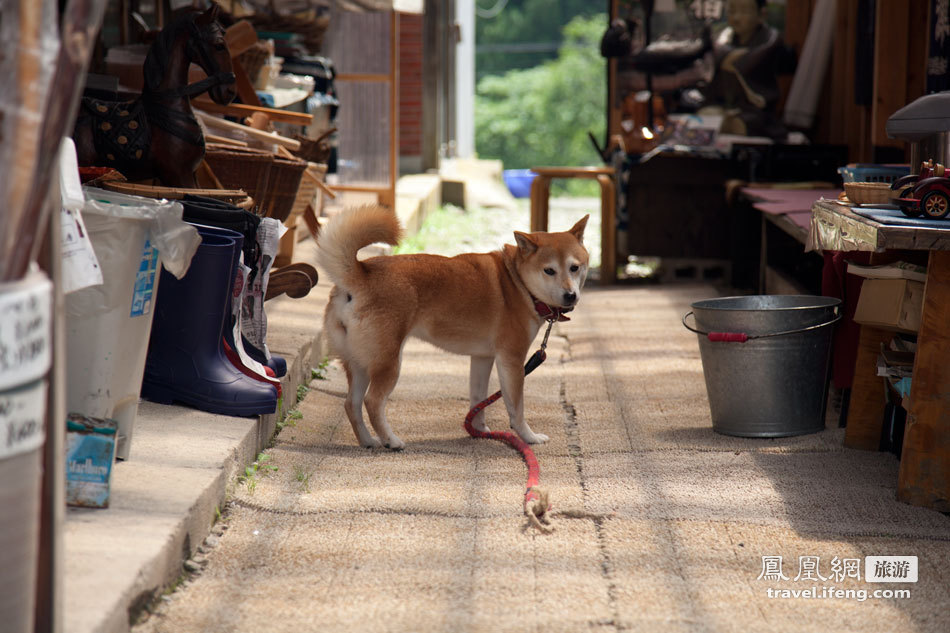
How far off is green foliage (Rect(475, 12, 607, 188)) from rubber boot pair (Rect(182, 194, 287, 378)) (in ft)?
83.9

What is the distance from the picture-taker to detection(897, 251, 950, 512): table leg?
10.1 feet

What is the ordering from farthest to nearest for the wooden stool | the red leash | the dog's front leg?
the wooden stool, the dog's front leg, the red leash

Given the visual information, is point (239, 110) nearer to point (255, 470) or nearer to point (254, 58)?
point (254, 58)

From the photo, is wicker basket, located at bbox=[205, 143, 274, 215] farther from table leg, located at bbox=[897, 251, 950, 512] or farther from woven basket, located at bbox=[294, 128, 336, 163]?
table leg, located at bbox=[897, 251, 950, 512]

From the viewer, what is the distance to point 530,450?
3650 mm

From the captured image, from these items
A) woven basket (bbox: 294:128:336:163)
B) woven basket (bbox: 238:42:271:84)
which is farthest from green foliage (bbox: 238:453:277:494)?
woven basket (bbox: 294:128:336:163)

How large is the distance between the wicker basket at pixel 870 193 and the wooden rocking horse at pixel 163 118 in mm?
2522

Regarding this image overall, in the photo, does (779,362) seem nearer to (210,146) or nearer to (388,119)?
(210,146)

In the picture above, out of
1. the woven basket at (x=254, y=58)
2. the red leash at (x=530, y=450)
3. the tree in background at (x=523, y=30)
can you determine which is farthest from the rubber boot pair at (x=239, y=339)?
the tree in background at (x=523, y=30)

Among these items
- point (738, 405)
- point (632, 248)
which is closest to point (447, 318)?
point (738, 405)

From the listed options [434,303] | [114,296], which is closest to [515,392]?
[434,303]

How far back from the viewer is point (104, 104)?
3.80 m

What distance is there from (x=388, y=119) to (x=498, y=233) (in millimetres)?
2238

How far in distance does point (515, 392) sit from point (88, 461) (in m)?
1.81
